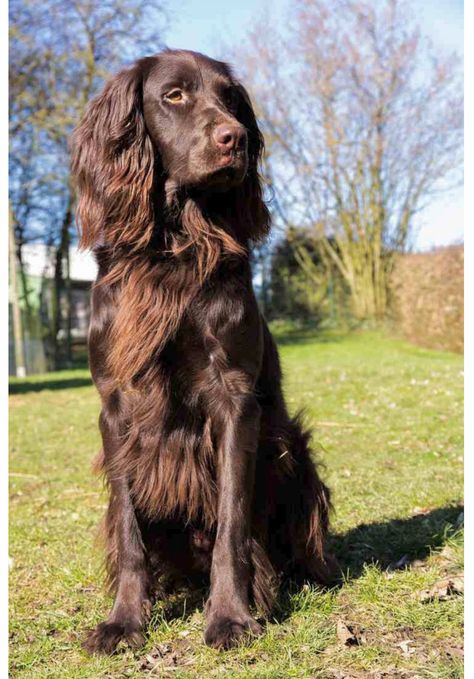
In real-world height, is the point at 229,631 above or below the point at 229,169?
below

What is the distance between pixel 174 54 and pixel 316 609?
81.5 inches

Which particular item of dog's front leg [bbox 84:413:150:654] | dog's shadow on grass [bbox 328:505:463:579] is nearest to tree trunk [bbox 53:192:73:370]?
dog's shadow on grass [bbox 328:505:463:579]

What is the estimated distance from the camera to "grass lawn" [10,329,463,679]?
2.30m

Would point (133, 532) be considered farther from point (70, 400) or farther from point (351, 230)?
point (351, 230)

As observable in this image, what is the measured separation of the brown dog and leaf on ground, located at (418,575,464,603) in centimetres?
58

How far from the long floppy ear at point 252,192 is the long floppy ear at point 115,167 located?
1.18 ft

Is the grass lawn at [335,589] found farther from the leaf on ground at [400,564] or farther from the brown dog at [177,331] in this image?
the brown dog at [177,331]

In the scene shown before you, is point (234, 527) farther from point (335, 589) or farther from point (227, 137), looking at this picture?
point (227, 137)

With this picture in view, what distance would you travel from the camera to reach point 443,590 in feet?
9.13

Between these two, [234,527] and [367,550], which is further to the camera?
[367,550]

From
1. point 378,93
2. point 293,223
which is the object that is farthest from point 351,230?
point 378,93

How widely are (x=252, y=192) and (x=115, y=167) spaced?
0.51 meters

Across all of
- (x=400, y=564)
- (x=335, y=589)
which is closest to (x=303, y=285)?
(x=400, y=564)

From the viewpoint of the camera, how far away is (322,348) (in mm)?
19062
